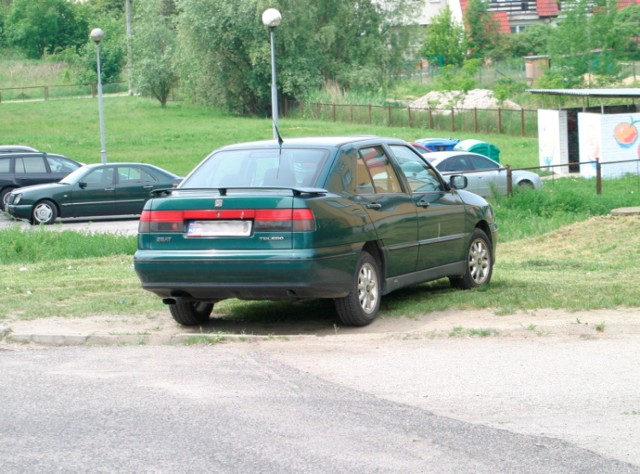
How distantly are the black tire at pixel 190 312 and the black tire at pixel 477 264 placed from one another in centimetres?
277

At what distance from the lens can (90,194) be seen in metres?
27.7

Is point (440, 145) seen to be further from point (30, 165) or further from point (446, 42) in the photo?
point (446, 42)

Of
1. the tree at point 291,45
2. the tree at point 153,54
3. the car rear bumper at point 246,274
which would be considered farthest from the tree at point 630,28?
the car rear bumper at point 246,274

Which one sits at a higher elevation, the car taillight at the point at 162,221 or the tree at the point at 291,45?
the tree at the point at 291,45

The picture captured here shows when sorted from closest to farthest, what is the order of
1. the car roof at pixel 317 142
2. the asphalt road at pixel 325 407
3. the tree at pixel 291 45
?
the asphalt road at pixel 325 407 → the car roof at pixel 317 142 → the tree at pixel 291 45

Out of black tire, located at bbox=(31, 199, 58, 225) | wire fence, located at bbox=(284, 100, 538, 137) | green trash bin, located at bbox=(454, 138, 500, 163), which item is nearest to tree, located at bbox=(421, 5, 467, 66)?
wire fence, located at bbox=(284, 100, 538, 137)

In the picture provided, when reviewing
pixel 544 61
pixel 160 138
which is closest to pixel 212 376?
pixel 160 138

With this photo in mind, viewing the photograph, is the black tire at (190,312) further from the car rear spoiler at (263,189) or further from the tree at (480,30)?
the tree at (480,30)

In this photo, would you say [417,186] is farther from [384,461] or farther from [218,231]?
[384,461]

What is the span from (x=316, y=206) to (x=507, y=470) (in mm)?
4047

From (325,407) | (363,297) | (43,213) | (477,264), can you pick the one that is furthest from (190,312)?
(43,213)

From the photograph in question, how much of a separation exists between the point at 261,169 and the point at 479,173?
18.3 metres

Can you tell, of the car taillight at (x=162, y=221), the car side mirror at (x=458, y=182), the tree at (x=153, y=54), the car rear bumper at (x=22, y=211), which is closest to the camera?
the car taillight at (x=162, y=221)

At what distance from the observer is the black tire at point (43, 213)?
89.0 ft
